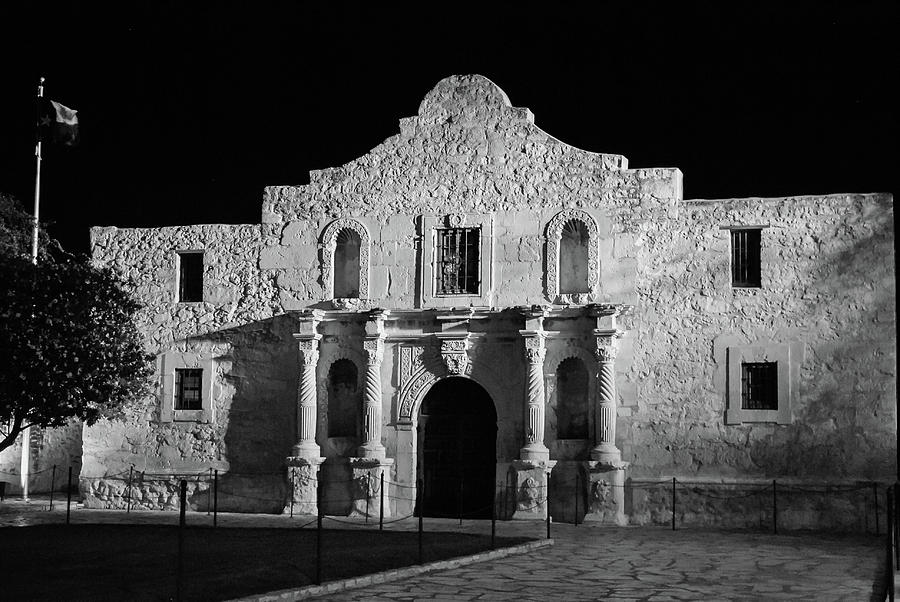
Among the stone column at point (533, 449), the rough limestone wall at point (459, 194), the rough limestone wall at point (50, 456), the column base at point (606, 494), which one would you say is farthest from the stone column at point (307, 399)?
the rough limestone wall at point (50, 456)

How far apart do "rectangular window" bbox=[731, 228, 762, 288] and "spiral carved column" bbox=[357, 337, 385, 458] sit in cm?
770

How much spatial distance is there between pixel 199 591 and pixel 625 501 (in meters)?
12.8

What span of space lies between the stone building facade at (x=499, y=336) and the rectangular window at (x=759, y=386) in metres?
0.04

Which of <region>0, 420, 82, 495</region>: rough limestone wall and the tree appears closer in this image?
the tree

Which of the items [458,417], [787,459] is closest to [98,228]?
[458,417]

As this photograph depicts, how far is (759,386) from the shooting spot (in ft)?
78.5

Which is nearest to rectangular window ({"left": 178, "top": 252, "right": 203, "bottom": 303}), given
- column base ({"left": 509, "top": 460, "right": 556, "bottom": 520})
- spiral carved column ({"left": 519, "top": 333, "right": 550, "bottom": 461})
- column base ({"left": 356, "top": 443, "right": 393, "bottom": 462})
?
column base ({"left": 356, "top": 443, "right": 393, "bottom": 462})

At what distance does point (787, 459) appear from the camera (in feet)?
76.9

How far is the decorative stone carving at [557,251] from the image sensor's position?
24828 mm

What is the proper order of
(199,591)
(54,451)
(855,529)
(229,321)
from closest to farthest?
(199,591), (855,529), (229,321), (54,451)

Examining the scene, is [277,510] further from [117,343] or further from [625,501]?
[625,501]

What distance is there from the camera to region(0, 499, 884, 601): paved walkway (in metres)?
13.7

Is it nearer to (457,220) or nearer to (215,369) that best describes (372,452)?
(215,369)

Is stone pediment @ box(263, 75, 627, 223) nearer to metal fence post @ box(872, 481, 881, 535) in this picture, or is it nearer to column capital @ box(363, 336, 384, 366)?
column capital @ box(363, 336, 384, 366)
